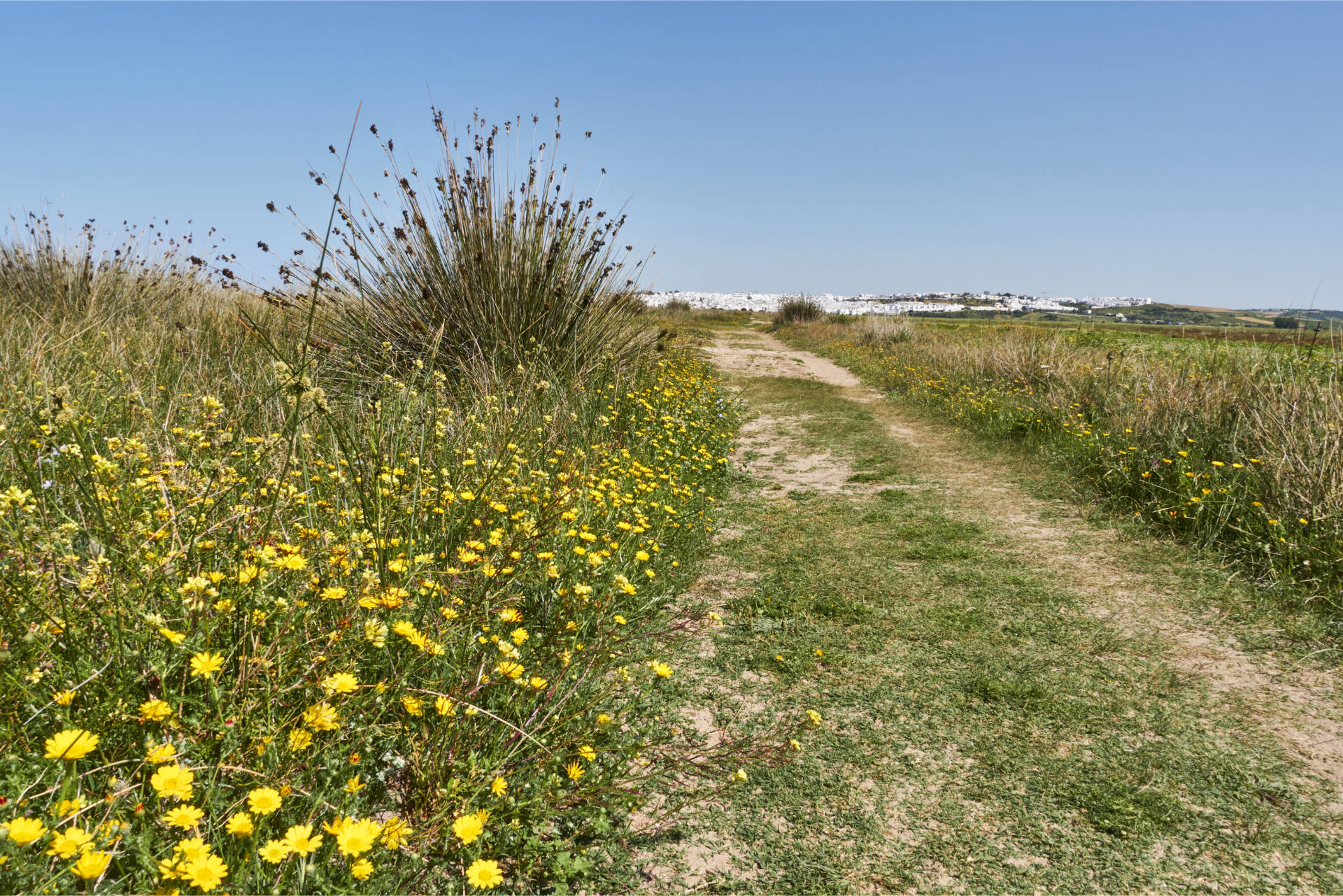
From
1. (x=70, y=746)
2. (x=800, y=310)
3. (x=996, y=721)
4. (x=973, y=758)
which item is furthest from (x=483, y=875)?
(x=800, y=310)

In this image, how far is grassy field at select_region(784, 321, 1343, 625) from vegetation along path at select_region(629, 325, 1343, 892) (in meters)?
0.38

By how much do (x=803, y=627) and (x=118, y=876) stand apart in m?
2.62

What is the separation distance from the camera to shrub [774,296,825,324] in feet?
99.7

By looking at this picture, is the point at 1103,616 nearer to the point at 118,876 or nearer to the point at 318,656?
the point at 318,656

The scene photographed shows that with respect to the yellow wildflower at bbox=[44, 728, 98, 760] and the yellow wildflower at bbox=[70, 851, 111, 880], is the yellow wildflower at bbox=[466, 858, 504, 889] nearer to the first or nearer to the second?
the yellow wildflower at bbox=[70, 851, 111, 880]

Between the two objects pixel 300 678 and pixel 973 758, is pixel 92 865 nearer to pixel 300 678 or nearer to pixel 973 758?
pixel 300 678

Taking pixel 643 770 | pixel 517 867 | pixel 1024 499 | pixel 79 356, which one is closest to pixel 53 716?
pixel 517 867

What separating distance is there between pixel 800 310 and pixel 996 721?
29166mm

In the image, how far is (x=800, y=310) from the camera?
3052 centimetres

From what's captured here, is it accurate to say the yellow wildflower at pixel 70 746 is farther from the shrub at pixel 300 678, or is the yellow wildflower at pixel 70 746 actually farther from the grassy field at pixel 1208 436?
the grassy field at pixel 1208 436

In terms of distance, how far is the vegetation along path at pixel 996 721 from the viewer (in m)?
1.94

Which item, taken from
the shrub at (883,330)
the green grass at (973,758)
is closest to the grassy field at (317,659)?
the green grass at (973,758)

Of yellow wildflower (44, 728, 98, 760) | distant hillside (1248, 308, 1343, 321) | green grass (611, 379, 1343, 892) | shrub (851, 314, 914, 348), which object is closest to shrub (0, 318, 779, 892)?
yellow wildflower (44, 728, 98, 760)

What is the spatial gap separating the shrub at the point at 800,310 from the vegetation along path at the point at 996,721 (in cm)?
2643
